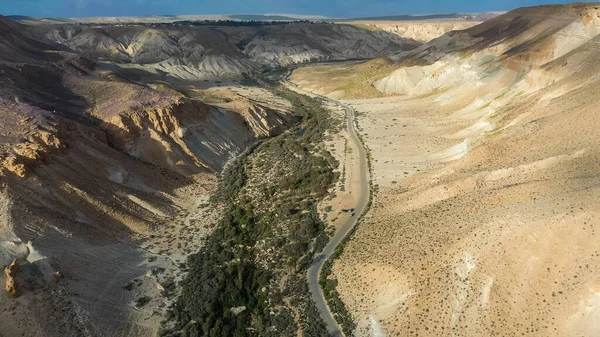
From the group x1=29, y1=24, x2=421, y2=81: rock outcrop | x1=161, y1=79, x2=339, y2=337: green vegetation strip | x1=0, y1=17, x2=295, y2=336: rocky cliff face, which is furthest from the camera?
x1=29, y1=24, x2=421, y2=81: rock outcrop

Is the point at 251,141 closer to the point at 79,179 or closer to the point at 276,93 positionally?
the point at 79,179

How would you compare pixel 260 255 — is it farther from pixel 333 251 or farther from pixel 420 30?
pixel 420 30

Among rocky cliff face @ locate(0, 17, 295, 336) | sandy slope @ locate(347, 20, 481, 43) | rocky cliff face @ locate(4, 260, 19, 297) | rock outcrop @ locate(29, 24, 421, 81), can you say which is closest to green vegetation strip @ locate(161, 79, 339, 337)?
rocky cliff face @ locate(0, 17, 295, 336)

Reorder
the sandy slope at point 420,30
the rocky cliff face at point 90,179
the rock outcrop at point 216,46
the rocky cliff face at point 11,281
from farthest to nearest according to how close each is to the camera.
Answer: the sandy slope at point 420,30 → the rock outcrop at point 216,46 → the rocky cliff face at point 90,179 → the rocky cliff face at point 11,281

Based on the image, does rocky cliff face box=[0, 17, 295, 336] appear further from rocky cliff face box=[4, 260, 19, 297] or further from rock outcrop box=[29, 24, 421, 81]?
rock outcrop box=[29, 24, 421, 81]

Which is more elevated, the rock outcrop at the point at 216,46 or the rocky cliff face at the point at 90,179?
the rock outcrop at the point at 216,46

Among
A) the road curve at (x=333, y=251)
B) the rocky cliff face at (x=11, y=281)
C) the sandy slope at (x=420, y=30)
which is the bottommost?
the road curve at (x=333, y=251)

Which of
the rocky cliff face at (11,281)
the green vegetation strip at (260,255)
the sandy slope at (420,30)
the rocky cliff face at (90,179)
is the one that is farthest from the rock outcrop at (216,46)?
the rocky cliff face at (11,281)

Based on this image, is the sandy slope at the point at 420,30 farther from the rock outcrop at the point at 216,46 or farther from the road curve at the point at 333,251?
the road curve at the point at 333,251
